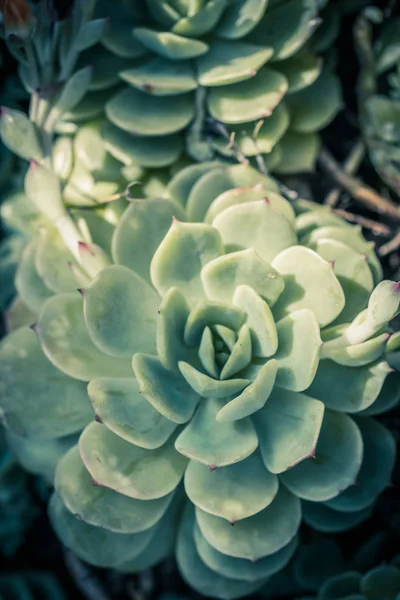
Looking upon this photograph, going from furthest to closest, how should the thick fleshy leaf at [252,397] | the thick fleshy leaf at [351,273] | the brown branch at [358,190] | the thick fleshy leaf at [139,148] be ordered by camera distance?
the brown branch at [358,190] < the thick fleshy leaf at [139,148] < the thick fleshy leaf at [351,273] < the thick fleshy leaf at [252,397]

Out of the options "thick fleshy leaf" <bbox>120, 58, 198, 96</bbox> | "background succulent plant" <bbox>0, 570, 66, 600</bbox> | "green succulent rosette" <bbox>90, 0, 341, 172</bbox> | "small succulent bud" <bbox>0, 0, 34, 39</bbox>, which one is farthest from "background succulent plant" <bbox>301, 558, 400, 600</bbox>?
"small succulent bud" <bbox>0, 0, 34, 39</bbox>

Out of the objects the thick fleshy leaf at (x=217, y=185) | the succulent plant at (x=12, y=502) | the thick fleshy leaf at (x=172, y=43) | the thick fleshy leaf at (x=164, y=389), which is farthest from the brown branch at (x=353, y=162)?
the succulent plant at (x=12, y=502)

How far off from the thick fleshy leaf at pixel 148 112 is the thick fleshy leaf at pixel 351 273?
271mm

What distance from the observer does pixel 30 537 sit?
43.4 inches

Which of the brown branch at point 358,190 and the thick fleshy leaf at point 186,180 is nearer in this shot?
the thick fleshy leaf at point 186,180

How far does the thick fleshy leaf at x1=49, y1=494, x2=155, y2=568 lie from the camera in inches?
29.8

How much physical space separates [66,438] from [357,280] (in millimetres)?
443

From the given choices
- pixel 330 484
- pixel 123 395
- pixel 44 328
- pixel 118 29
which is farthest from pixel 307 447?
pixel 118 29

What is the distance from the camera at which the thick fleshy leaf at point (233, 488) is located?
670mm

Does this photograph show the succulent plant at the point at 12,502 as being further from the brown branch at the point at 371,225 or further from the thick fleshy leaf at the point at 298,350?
the brown branch at the point at 371,225

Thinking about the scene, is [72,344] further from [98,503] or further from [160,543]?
[160,543]

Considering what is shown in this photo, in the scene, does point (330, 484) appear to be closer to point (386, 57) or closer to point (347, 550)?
point (347, 550)

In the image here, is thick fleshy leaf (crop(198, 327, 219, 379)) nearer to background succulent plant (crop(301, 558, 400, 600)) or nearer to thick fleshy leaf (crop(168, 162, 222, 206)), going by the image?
thick fleshy leaf (crop(168, 162, 222, 206))

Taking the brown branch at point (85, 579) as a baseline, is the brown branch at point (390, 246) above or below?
above
